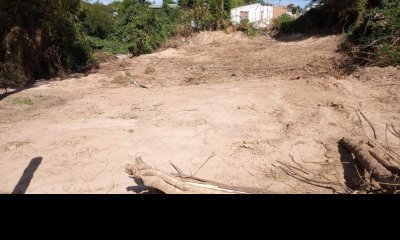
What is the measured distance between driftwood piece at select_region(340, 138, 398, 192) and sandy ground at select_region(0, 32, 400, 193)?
172mm

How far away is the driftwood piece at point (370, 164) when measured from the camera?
273 centimetres

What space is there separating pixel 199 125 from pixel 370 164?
2465 mm

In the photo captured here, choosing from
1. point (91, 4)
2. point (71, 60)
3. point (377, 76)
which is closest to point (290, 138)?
point (377, 76)

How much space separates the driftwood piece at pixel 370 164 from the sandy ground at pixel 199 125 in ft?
0.56

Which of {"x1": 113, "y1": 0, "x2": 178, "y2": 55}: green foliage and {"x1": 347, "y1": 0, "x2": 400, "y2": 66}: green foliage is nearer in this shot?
{"x1": 347, "y1": 0, "x2": 400, "y2": 66}: green foliage

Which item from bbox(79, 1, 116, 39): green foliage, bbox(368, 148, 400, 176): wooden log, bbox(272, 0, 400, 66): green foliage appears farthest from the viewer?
bbox(79, 1, 116, 39): green foliage

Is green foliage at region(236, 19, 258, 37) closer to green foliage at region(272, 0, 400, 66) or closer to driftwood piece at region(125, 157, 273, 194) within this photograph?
green foliage at region(272, 0, 400, 66)

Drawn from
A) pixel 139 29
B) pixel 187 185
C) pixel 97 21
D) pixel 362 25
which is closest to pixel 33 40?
pixel 139 29

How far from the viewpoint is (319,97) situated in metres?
A: 5.88

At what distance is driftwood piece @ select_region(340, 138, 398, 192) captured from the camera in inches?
107

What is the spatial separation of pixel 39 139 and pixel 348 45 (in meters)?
7.99

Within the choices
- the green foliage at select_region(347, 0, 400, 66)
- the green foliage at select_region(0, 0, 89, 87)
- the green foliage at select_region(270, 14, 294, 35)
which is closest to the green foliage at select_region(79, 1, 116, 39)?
the green foliage at select_region(0, 0, 89, 87)

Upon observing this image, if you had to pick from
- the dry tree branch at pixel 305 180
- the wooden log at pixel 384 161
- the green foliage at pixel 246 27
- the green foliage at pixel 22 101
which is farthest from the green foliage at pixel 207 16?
the wooden log at pixel 384 161
